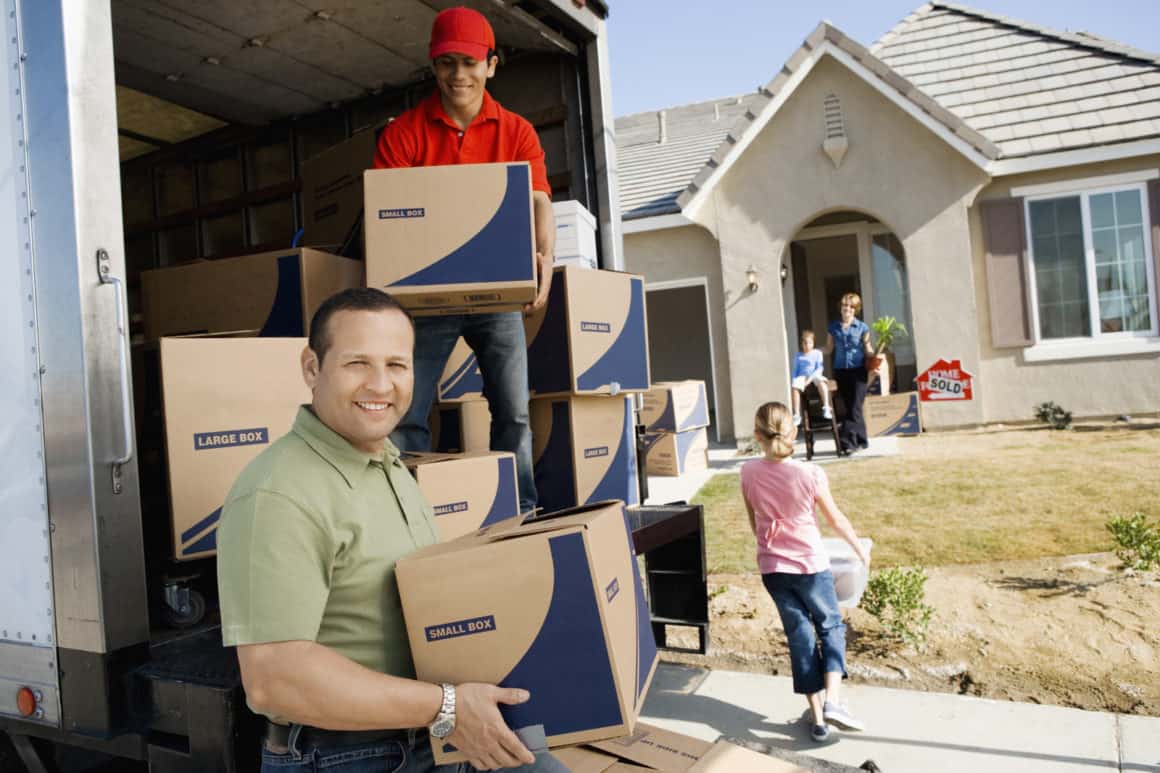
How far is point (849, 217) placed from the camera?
12812 mm

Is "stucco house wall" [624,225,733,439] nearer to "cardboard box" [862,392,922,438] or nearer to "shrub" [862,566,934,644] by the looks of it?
"cardboard box" [862,392,922,438]

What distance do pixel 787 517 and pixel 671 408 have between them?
18.2 feet

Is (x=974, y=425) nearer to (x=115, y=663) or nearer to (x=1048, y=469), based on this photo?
(x=1048, y=469)

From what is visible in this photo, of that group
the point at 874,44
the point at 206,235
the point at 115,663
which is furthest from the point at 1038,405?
the point at 115,663

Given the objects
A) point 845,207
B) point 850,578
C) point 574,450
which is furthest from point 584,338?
point 845,207

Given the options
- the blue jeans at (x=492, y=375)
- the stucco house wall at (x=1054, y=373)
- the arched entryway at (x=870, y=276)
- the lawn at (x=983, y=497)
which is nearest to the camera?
the blue jeans at (x=492, y=375)

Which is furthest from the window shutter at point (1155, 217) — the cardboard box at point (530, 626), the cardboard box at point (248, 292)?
the cardboard box at point (530, 626)

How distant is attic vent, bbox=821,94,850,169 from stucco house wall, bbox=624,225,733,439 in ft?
5.94

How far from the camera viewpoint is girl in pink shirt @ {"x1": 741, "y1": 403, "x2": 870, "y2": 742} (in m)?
3.39

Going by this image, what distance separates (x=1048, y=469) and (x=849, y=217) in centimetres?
590

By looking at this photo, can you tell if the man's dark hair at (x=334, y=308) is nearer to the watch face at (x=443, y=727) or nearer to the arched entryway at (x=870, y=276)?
the watch face at (x=443, y=727)

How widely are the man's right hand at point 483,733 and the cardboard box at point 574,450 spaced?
6.59 feet

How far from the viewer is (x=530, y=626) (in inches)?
62.6

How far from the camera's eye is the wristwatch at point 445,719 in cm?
149
